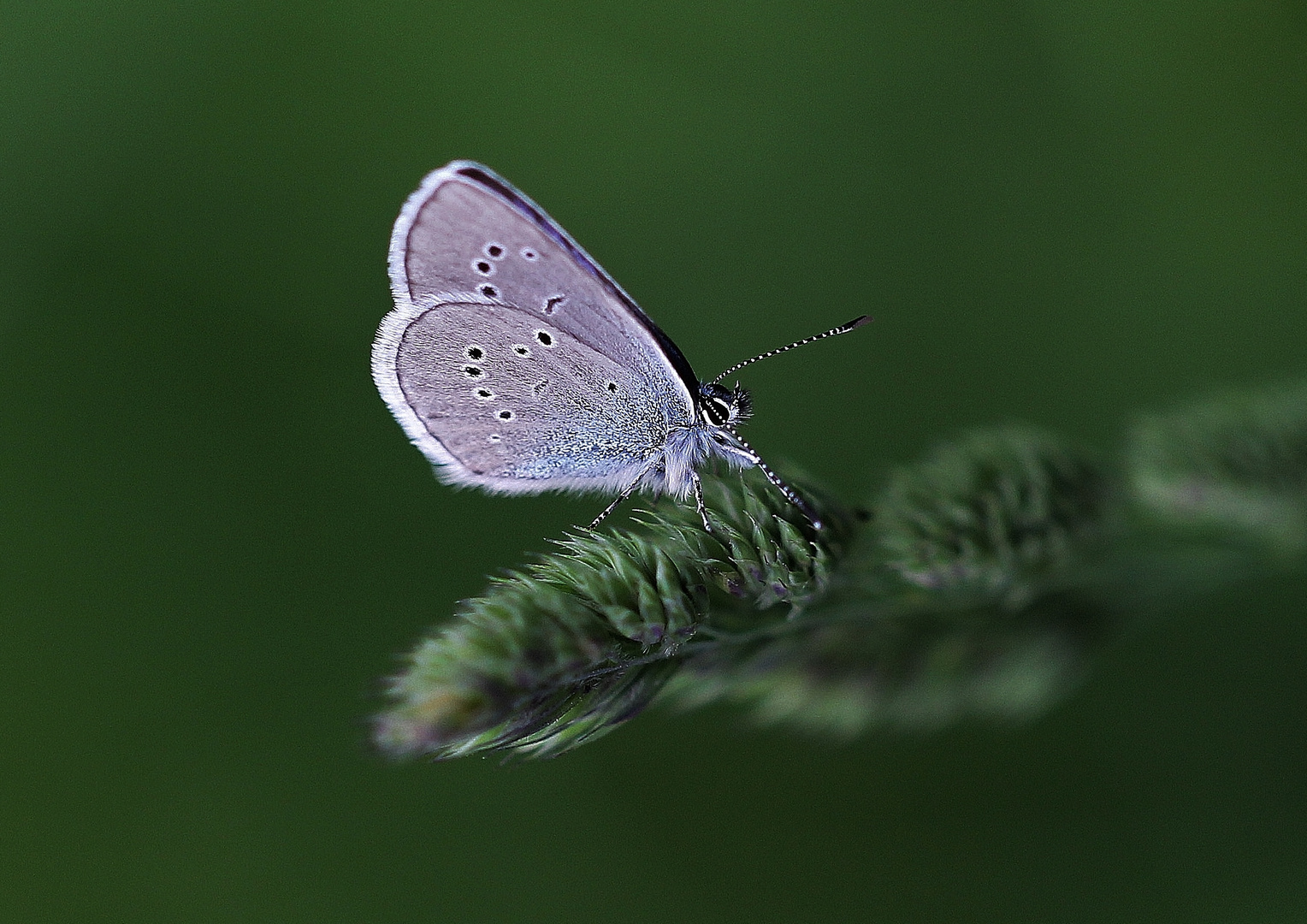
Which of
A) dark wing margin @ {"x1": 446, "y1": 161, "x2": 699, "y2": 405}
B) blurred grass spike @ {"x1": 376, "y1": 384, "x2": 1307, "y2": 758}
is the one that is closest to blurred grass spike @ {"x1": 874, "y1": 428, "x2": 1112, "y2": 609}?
blurred grass spike @ {"x1": 376, "y1": 384, "x2": 1307, "y2": 758}

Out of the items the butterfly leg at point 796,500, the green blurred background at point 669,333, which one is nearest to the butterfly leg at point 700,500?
the butterfly leg at point 796,500

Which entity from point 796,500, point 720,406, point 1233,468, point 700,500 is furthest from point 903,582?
point 1233,468

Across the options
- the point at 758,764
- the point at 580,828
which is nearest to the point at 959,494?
the point at 758,764

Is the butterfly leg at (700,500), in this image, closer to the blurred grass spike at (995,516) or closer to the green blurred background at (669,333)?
the blurred grass spike at (995,516)

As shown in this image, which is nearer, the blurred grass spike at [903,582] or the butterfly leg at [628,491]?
the blurred grass spike at [903,582]

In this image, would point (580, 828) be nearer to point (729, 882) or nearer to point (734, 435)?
point (729, 882)

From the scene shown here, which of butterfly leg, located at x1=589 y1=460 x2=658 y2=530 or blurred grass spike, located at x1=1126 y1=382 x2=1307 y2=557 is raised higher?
butterfly leg, located at x1=589 y1=460 x2=658 y2=530

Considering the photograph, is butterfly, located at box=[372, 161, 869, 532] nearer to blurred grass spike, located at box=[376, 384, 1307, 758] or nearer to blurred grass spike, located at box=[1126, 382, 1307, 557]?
blurred grass spike, located at box=[376, 384, 1307, 758]
